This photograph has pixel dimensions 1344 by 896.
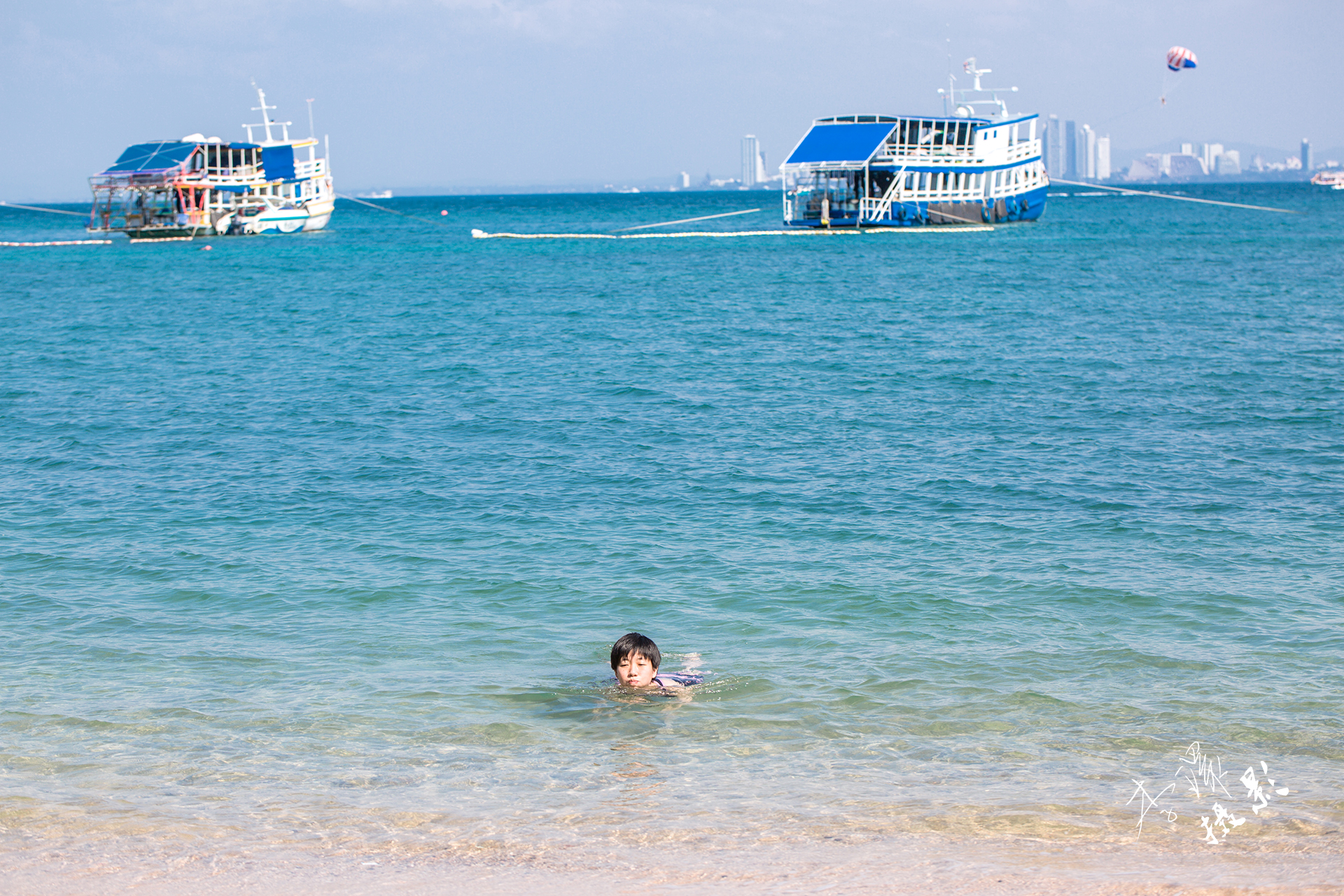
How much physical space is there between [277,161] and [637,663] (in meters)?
78.6

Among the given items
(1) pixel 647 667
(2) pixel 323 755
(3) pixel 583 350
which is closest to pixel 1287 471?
(1) pixel 647 667

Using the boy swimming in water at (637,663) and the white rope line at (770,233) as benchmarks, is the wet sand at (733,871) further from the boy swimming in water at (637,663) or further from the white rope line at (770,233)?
the white rope line at (770,233)

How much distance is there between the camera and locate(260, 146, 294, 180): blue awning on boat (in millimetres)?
78188

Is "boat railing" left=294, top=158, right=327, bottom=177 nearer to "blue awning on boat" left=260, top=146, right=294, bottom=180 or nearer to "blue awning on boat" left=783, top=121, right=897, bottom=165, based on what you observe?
"blue awning on boat" left=260, top=146, right=294, bottom=180

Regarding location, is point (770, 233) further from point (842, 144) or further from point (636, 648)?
point (636, 648)

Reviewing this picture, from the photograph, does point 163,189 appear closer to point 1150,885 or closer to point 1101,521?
point 1101,521

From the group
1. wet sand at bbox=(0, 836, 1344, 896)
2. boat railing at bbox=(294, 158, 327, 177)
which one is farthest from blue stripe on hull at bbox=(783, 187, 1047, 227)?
wet sand at bbox=(0, 836, 1344, 896)

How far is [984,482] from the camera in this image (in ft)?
46.8

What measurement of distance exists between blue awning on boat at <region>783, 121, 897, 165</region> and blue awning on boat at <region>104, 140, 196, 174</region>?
38.2 meters

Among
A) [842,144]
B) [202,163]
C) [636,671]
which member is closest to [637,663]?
[636,671]

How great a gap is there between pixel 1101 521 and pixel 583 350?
57.4 ft

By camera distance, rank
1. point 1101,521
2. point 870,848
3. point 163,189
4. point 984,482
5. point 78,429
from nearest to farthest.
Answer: point 870,848
point 1101,521
point 984,482
point 78,429
point 163,189

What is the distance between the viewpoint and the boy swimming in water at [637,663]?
783 cm

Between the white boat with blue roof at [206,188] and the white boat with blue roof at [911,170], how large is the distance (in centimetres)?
3437
